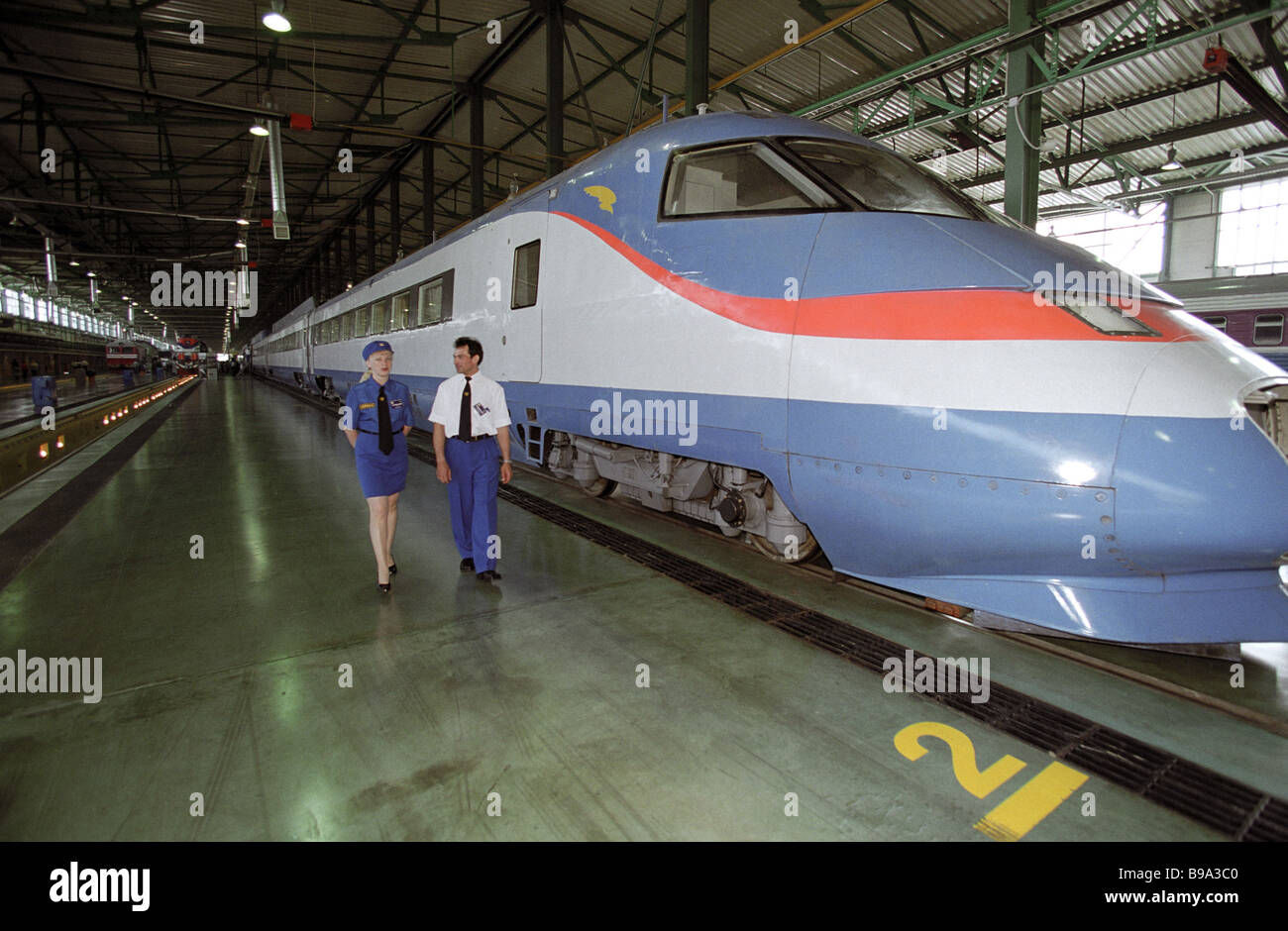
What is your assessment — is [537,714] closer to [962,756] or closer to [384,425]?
[962,756]

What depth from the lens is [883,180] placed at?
395 cm

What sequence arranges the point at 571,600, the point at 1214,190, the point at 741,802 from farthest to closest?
the point at 1214,190
the point at 571,600
the point at 741,802

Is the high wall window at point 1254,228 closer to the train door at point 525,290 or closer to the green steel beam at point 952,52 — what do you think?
the green steel beam at point 952,52

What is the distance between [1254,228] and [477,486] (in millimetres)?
31368

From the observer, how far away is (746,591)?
430cm

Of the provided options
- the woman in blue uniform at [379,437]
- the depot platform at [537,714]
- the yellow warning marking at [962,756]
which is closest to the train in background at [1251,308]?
the depot platform at [537,714]

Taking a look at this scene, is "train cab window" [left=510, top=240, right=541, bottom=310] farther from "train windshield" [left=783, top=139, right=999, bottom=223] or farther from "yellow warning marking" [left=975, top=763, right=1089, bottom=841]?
"yellow warning marking" [left=975, top=763, right=1089, bottom=841]

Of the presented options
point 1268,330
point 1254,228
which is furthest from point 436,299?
point 1254,228

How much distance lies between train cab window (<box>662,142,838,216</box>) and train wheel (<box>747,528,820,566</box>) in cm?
207

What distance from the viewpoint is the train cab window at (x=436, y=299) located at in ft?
27.0
